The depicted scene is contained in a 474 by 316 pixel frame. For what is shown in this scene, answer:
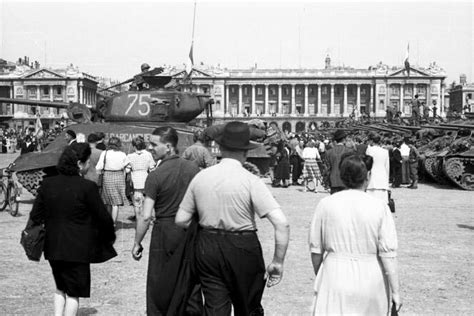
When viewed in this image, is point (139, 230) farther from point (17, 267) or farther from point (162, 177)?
point (17, 267)

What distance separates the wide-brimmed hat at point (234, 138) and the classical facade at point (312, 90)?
102 m

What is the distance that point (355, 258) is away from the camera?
3.96m

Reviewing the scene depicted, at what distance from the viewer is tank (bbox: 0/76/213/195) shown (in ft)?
42.6

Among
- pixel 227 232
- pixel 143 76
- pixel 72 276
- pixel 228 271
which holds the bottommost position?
pixel 72 276

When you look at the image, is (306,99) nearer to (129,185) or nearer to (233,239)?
(129,185)

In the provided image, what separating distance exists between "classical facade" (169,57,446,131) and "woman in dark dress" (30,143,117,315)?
101 metres

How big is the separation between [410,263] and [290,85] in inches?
4093

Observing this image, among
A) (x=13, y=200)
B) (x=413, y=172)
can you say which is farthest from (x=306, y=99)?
(x=13, y=200)

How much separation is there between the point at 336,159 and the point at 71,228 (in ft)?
21.7

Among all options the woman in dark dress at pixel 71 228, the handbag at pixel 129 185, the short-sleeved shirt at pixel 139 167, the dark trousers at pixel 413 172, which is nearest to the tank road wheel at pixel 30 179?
the handbag at pixel 129 185

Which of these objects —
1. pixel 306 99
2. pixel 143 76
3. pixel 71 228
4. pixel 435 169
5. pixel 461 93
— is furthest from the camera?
pixel 461 93

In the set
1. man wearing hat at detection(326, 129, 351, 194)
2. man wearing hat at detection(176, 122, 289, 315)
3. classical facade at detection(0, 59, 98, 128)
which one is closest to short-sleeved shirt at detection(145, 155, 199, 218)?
man wearing hat at detection(176, 122, 289, 315)

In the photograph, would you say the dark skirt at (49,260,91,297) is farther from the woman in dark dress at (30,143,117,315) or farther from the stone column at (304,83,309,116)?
the stone column at (304,83,309,116)

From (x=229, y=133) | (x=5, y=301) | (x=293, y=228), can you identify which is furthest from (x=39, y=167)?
(x=229, y=133)
